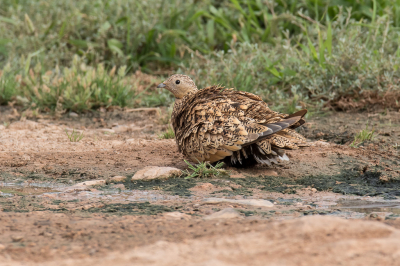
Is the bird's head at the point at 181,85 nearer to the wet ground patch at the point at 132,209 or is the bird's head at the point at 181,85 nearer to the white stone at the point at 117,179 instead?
the white stone at the point at 117,179

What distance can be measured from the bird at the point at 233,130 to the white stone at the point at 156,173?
214 mm

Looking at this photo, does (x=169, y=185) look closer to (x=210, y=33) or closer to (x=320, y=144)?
(x=320, y=144)

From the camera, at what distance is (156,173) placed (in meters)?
4.39

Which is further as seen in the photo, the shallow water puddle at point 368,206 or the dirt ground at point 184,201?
the shallow water puddle at point 368,206

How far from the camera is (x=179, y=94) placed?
16.4ft

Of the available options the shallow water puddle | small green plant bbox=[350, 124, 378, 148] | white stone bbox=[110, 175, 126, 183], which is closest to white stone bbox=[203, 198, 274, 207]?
the shallow water puddle

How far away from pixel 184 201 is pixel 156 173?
2.28ft

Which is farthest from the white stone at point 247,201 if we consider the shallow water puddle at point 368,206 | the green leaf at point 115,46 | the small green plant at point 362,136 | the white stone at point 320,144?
the green leaf at point 115,46

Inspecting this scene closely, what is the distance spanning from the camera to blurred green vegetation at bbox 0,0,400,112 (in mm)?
6867

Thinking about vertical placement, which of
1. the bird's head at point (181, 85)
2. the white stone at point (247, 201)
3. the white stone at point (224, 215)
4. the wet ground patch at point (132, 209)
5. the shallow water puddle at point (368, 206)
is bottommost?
the wet ground patch at point (132, 209)

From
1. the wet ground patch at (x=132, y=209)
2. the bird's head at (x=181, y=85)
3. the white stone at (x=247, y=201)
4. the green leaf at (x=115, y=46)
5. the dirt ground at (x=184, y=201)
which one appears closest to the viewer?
the dirt ground at (x=184, y=201)

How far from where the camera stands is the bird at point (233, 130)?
4242 mm

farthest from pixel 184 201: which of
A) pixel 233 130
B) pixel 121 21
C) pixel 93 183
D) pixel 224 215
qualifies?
pixel 121 21

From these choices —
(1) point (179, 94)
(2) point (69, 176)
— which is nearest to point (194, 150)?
(1) point (179, 94)
